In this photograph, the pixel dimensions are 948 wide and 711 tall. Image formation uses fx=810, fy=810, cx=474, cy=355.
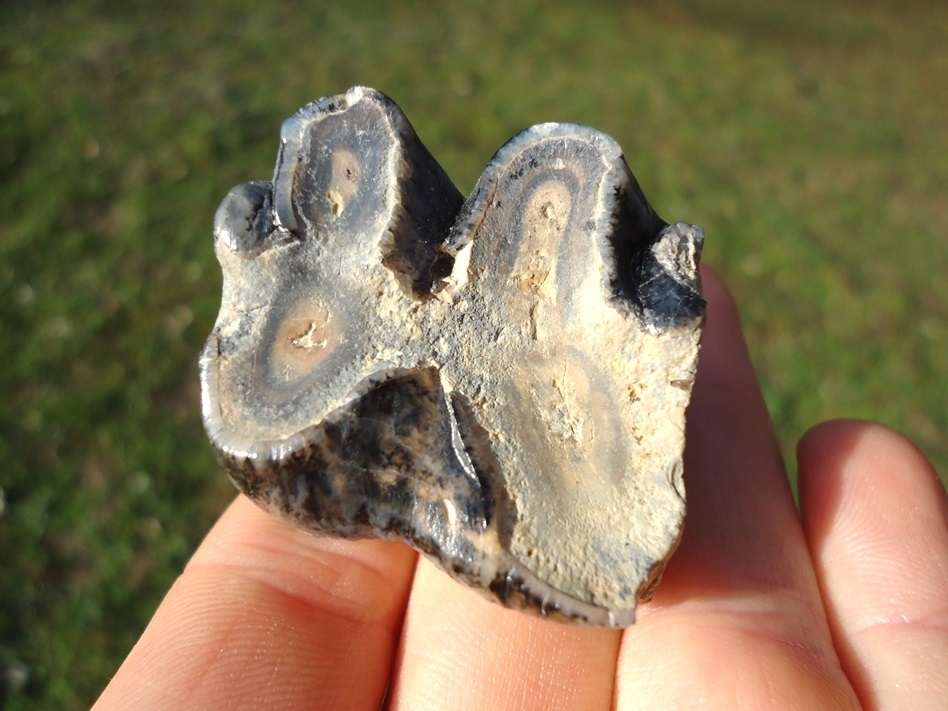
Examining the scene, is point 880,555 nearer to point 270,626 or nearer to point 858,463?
point 858,463

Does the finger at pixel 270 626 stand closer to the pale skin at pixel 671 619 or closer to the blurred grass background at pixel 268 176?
the pale skin at pixel 671 619

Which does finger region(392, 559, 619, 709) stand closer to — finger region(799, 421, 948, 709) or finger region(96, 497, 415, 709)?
finger region(96, 497, 415, 709)

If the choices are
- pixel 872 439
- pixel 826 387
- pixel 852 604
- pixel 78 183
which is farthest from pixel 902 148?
pixel 78 183

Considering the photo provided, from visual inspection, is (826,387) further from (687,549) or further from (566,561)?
(566,561)

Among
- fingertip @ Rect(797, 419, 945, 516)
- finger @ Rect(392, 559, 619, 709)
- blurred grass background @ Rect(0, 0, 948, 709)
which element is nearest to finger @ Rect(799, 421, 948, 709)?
Result: fingertip @ Rect(797, 419, 945, 516)

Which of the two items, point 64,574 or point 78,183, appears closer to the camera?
point 64,574

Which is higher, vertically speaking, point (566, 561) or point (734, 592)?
point (566, 561)
